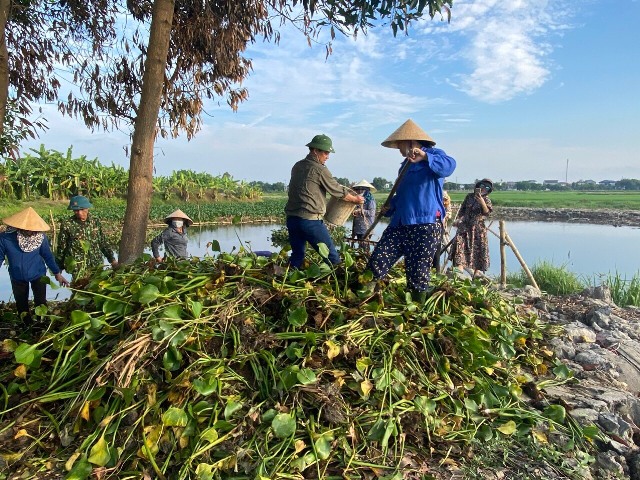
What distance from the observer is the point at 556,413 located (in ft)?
8.06

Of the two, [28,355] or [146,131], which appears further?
[146,131]

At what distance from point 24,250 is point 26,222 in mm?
256

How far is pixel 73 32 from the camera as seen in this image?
5582 mm

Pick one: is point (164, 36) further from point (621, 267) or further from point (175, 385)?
point (621, 267)

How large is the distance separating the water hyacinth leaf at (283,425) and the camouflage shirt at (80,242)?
3.49m

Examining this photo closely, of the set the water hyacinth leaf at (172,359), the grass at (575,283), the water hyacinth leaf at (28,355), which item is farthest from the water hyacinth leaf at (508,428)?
the grass at (575,283)

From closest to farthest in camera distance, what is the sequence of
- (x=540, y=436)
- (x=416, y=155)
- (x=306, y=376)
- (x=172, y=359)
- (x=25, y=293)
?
1. (x=306, y=376)
2. (x=172, y=359)
3. (x=540, y=436)
4. (x=416, y=155)
5. (x=25, y=293)

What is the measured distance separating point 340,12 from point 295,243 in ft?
7.99

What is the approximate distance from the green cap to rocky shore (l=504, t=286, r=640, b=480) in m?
2.26

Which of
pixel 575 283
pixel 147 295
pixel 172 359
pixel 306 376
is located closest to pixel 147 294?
pixel 147 295

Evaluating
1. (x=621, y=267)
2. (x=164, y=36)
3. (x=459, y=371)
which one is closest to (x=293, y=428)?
(x=459, y=371)

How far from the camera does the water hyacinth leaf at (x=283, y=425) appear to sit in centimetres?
195

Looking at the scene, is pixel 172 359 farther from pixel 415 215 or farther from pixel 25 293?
pixel 25 293

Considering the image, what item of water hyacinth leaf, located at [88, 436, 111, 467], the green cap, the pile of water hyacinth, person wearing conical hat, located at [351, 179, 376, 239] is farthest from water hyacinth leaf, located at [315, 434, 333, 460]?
person wearing conical hat, located at [351, 179, 376, 239]
